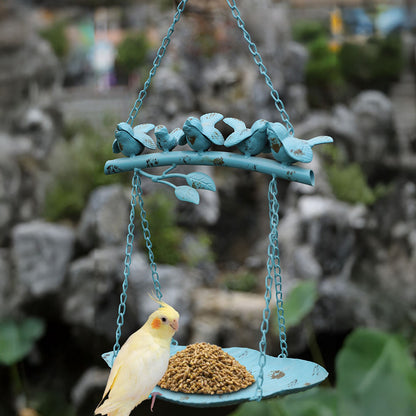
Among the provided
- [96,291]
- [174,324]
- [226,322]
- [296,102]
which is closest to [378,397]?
[174,324]

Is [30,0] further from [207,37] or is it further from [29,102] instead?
[207,37]

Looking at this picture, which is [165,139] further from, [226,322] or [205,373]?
[226,322]

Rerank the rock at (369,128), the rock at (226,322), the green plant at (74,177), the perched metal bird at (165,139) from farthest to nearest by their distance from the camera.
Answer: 1. the rock at (369,128)
2. the green plant at (74,177)
3. the rock at (226,322)
4. the perched metal bird at (165,139)

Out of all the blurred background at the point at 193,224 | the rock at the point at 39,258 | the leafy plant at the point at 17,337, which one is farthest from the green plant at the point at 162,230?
the leafy plant at the point at 17,337

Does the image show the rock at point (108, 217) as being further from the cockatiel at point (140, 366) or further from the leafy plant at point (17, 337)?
the cockatiel at point (140, 366)

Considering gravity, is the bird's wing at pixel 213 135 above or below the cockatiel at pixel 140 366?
above

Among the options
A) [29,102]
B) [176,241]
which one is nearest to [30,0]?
[29,102]

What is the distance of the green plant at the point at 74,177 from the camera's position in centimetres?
476

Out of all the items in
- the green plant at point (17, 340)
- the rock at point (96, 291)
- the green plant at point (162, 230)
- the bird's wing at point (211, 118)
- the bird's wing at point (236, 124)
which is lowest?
the green plant at point (17, 340)

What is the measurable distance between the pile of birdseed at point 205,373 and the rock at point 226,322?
9.16 feet

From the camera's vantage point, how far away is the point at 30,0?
6027 millimetres

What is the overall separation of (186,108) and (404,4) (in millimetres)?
4118

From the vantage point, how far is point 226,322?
14.1 ft

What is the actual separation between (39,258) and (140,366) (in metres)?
3.43
